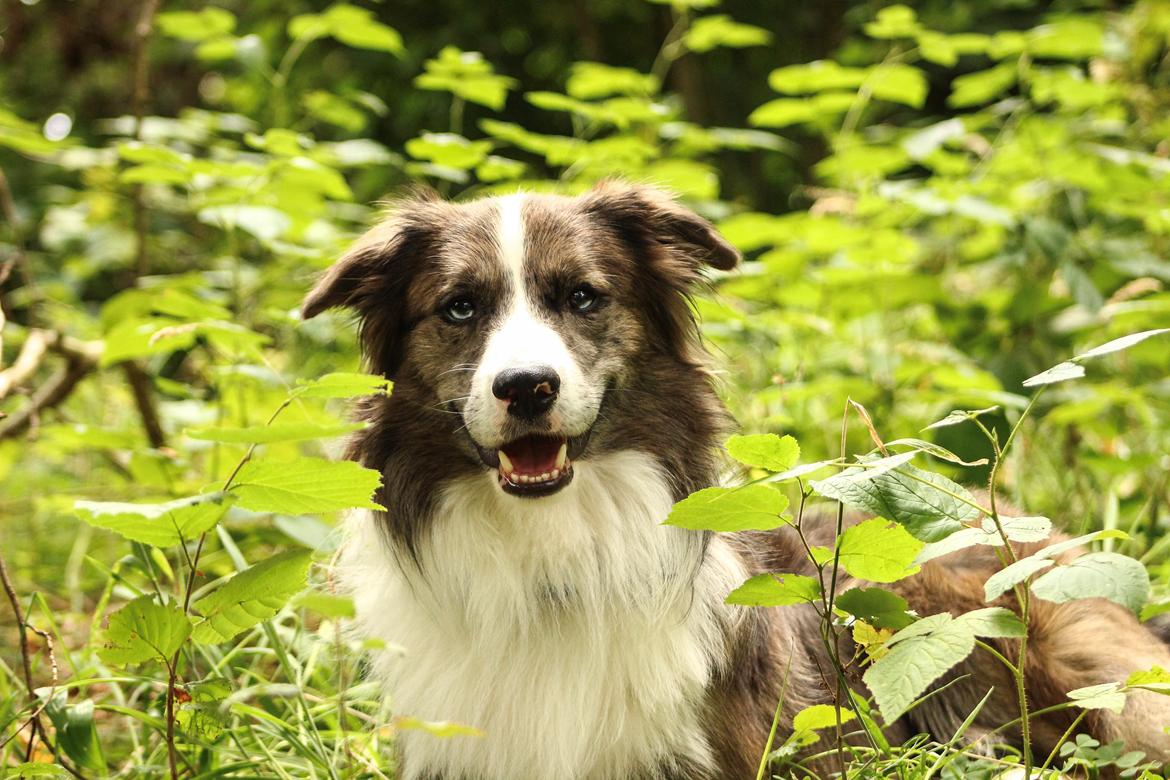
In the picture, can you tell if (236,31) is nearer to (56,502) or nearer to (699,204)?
(699,204)

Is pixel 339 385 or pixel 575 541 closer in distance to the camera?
pixel 339 385

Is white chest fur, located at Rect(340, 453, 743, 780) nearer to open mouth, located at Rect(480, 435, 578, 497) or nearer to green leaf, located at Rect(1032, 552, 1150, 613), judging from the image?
open mouth, located at Rect(480, 435, 578, 497)

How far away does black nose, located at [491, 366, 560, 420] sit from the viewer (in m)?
2.67

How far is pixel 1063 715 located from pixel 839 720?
125cm

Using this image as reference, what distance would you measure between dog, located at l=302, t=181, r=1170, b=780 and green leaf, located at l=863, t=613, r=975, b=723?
24.0 inches

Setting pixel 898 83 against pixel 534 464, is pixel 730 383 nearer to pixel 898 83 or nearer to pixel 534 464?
pixel 534 464

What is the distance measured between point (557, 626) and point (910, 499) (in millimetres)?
1121

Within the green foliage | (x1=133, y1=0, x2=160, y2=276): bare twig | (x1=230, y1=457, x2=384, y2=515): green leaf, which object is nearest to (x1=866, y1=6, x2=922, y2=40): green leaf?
the green foliage

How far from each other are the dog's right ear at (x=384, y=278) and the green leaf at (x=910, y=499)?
153 cm

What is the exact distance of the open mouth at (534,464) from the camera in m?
2.81

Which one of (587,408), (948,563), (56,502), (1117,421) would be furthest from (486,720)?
(1117,421)

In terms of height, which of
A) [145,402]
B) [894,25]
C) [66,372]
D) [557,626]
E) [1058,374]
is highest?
[894,25]

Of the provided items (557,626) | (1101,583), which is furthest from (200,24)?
(1101,583)

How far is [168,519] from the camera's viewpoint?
2.09m
